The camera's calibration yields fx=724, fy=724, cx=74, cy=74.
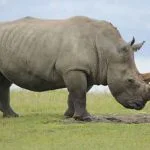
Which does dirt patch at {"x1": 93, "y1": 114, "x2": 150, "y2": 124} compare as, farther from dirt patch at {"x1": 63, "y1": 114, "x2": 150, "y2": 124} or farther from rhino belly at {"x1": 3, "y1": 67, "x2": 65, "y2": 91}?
rhino belly at {"x1": 3, "y1": 67, "x2": 65, "y2": 91}

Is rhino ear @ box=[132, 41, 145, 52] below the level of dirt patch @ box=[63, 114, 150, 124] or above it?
above

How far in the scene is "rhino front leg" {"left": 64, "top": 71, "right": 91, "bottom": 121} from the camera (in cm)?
1460

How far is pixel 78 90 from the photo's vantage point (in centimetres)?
1466

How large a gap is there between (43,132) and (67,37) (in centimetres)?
276

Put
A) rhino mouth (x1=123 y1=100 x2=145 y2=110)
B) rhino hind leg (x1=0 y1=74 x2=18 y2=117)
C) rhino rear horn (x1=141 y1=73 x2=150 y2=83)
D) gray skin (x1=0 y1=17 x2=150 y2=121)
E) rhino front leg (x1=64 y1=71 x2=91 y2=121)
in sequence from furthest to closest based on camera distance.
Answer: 1. rhino hind leg (x1=0 y1=74 x2=18 y2=117)
2. rhino rear horn (x1=141 y1=73 x2=150 y2=83)
3. rhino mouth (x1=123 y1=100 x2=145 y2=110)
4. gray skin (x1=0 y1=17 x2=150 y2=121)
5. rhino front leg (x1=64 y1=71 x2=91 y2=121)

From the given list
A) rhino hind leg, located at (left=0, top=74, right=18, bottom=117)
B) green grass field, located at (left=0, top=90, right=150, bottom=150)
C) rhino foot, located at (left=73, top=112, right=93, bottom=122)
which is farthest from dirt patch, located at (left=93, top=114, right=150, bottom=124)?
rhino hind leg, located at (left=0, top=74, right=18, bottom=117)

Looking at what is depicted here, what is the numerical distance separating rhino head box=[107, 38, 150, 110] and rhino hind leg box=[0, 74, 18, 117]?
8.73 ft

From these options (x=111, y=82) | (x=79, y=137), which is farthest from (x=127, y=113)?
(x=79, y=137)

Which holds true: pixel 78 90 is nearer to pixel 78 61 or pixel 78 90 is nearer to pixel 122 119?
pixel 78 61

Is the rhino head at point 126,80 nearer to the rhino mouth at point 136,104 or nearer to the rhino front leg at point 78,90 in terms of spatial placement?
the rhino mouth at point 136,104

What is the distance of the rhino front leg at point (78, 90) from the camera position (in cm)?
1460

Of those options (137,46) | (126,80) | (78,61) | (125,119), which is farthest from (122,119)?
(78,61)

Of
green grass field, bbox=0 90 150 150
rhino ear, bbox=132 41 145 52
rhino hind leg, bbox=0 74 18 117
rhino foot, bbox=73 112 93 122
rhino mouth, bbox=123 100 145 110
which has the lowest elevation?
rhino hind leg, bbox=0 74 18 117

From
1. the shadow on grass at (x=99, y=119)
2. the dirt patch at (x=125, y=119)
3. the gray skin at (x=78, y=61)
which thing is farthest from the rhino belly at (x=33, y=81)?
the dirt patch at (x=125, y=119)
